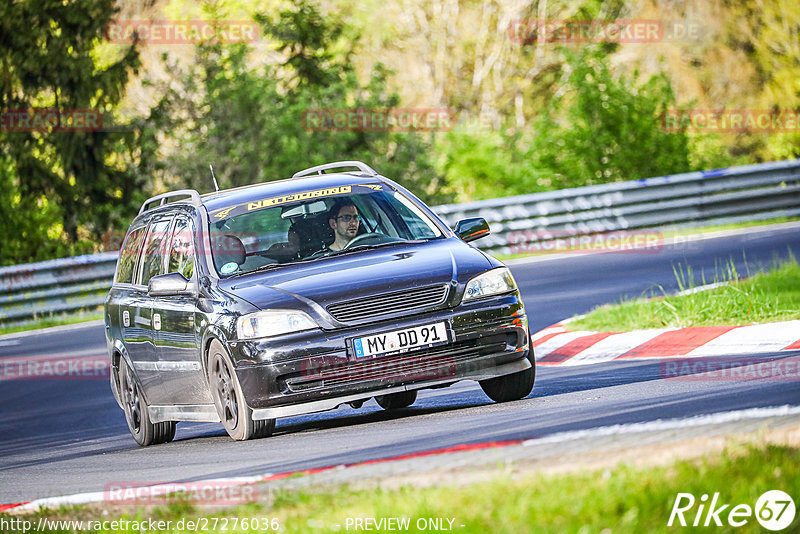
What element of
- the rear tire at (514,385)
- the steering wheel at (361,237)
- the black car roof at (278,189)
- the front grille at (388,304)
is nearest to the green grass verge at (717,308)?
the rear tire at (514,385)

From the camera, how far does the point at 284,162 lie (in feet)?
100

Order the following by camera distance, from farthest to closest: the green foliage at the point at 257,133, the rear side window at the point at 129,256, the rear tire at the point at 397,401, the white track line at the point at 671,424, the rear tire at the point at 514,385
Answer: the green foliage at the point at 257,133
the rear side window at the point at 129,256
the rear tire at the point at 397,401
the rear tire at the point at 514,385
the white track line at the point at 671,424

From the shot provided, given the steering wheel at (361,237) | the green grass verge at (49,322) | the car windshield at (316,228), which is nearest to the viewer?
the car windshield at (316,228)

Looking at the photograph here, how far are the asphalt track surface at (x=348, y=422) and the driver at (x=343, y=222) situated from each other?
4.13 feet

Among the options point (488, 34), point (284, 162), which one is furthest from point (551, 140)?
point (488, 34)

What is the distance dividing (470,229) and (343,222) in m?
0.90

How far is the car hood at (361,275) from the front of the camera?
841cm

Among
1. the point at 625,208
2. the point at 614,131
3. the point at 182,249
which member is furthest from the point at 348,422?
the point at 614,131

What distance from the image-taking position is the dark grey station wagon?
27.2ft

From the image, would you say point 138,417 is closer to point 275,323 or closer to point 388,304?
point 275,323

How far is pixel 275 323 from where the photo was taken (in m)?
8.34

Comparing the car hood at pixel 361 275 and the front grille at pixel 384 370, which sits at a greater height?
the car hood at pixel 361 275

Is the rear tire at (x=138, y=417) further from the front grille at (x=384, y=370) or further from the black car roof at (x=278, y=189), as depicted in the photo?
the front grille at (x=384, y=370)

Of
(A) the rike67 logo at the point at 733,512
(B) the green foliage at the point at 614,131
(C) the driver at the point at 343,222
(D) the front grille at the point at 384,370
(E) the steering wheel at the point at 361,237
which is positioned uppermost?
(C) the driver at the point at 343,222
